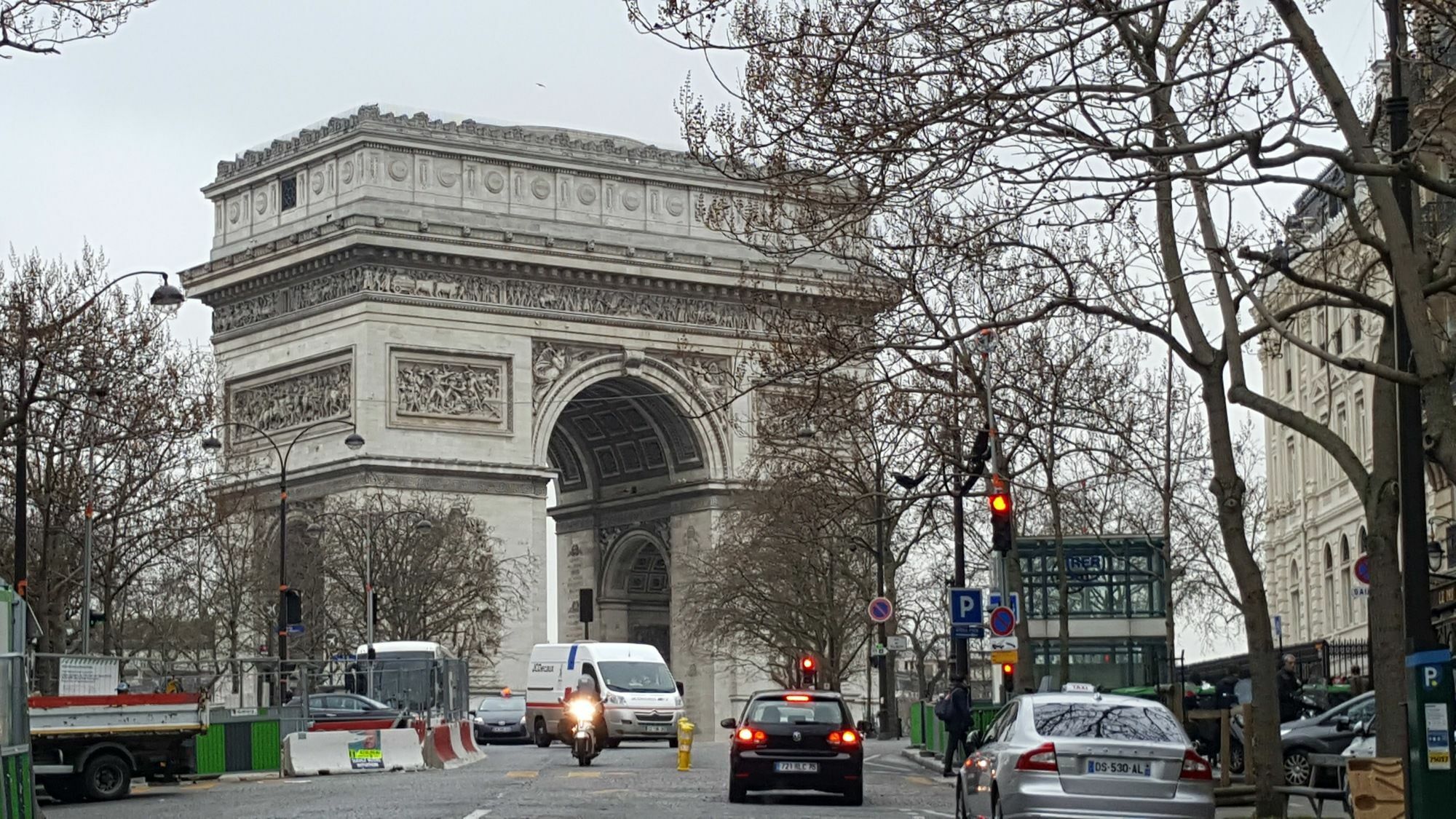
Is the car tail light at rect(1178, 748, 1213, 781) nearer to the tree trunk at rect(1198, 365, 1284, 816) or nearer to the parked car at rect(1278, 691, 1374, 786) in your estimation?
the tree trunk at rect(1198, 365, 1284, 816)

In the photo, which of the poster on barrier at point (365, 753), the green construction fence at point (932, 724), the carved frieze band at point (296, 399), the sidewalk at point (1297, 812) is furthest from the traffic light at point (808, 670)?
the sidewalk at point (1297, 812)

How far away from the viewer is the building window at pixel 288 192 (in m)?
79.2

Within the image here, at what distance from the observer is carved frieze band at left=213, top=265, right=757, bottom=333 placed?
75938mm

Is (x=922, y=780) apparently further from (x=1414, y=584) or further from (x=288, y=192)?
(x=288, y=192)

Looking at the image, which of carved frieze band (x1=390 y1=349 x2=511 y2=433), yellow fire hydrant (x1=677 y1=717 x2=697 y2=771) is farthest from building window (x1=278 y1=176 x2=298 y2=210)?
yellow fire hydrant (x1=677 y1=717 x2=697 y2=771)

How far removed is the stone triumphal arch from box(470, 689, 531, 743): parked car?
11308 mm

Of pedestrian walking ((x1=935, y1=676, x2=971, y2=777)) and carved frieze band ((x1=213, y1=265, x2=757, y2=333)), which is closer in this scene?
pedestrian walking ((x1=935, y1=676, x2=971, y2=777))

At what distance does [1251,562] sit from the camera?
2547cm

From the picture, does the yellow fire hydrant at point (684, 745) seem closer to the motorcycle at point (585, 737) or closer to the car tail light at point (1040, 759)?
the motorcycle at point (585, 737)

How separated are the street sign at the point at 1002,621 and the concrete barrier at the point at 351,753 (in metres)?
10.5

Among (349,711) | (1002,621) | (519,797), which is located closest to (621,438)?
(349,711)

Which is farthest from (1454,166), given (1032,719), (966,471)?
(966,471)

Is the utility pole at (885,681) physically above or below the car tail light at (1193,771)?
above

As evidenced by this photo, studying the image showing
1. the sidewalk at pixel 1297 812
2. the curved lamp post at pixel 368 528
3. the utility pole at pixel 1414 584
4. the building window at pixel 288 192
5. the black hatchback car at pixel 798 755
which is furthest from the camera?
the building window at pixel 288 192
